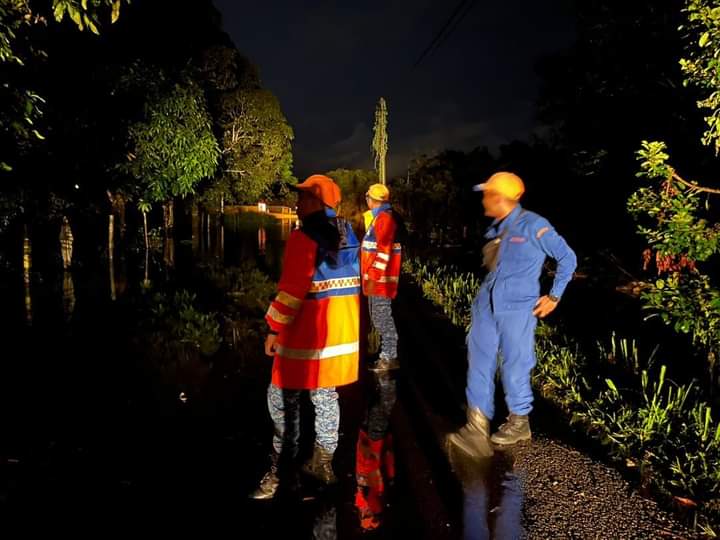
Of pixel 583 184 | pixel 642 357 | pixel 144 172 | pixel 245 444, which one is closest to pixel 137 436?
pixel 245 444

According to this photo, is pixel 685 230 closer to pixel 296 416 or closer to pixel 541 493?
pixel 541 493

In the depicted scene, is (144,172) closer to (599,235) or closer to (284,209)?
(599,235)

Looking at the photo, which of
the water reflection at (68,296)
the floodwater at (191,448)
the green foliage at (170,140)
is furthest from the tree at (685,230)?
the green foliage at (170,140)

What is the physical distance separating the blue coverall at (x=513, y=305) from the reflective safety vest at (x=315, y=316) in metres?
1.01

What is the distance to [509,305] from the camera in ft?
12.3

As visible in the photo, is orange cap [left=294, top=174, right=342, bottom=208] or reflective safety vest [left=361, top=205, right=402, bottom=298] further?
reflective safety vest [left=361, top=205, right=402, bottom=298]

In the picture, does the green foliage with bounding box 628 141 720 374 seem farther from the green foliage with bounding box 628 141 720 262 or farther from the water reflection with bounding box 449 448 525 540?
the water reflection with bounding box 449 448 525 540

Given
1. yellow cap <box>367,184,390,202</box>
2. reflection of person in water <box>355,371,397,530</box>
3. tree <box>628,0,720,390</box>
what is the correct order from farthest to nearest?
yellow cap <box>367,184,390,202</box>
tree <box>628,0,720,390</box>
reflection of person in water <box>355,371,397,530</box>

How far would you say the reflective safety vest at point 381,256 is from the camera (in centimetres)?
577

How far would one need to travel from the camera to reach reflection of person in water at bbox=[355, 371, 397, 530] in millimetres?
3172

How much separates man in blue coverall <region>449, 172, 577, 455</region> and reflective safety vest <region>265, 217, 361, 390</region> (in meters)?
1.02

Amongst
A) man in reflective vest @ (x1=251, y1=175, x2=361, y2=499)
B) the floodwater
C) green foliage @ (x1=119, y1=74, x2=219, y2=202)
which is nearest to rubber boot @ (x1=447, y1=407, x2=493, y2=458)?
the floodwater

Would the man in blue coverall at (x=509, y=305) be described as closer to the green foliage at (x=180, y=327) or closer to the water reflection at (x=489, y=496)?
the water reflection at (x=489, y=496)

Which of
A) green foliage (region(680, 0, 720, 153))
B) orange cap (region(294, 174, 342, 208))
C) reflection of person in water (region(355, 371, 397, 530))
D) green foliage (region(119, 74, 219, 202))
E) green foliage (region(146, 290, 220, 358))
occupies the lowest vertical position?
reflection of person in water (region(355, 371, 397, 530))
